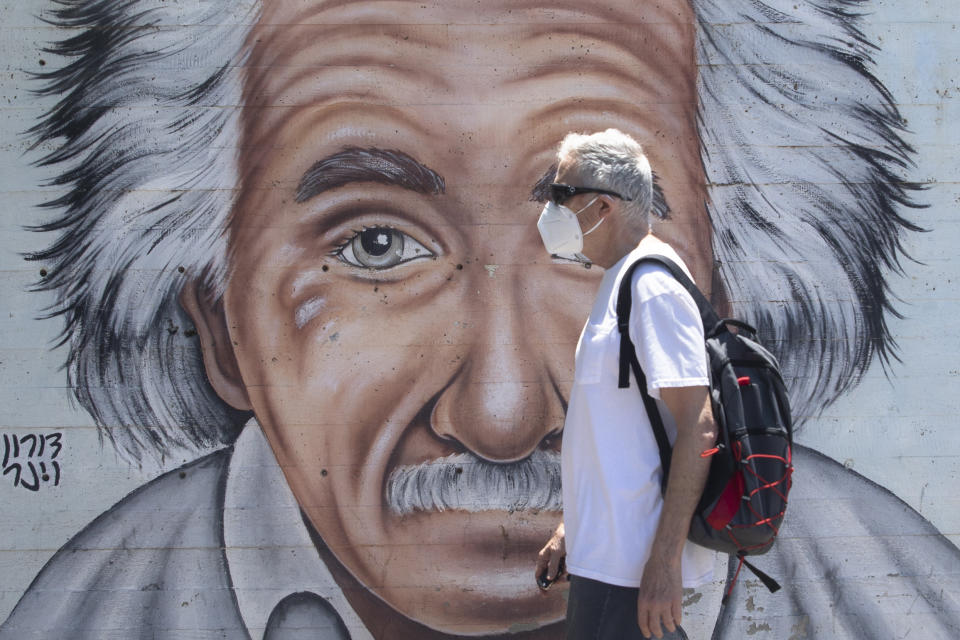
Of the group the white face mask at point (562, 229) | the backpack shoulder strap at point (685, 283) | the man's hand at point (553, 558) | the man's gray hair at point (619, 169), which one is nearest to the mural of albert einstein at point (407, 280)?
the man's hand at point (553, 558)

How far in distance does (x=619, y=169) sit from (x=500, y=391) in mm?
1313

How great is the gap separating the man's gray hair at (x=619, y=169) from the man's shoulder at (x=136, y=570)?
6.25 ft

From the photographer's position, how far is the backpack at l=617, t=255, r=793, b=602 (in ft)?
5.52

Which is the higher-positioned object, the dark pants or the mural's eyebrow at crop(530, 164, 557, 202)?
the mural's eyebrow at crop(530, 164, 557, 202)

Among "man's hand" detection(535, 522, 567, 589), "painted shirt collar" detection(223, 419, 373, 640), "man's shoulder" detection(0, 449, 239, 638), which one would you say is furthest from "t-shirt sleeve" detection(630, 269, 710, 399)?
"man's shoulder" detection(0, 449, 239, 638)

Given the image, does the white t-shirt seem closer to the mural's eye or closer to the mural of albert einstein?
the mural of albert einstein

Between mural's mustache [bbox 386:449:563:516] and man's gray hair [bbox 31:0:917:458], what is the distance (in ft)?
2.44

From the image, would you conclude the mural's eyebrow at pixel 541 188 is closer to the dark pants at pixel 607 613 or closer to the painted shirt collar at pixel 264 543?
the painted shirt collar at pixel 264 543

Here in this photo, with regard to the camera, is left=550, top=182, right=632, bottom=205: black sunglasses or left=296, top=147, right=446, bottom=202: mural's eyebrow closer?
left=550, top=182, right=632, bottom=205: black sunglasses

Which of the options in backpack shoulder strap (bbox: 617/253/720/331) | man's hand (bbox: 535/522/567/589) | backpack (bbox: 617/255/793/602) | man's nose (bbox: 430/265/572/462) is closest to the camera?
backpack (bbox: 617/255/793/602)

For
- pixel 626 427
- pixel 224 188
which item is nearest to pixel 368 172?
pixel 224 188

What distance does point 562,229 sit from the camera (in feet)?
6.52

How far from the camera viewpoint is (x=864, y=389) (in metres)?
3.07

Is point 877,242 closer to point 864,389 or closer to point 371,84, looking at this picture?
point 864,389
